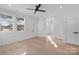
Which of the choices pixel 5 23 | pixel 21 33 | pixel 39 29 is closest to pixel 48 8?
pixel 39 29

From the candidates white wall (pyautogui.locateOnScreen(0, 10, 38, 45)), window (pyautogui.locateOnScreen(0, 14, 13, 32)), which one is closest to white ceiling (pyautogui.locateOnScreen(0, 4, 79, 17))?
white wall (pyautogui.locateOnScreen(0, 10, 38, 45))

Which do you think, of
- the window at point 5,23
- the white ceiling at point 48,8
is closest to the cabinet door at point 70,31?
the white ceiling at point 48,8

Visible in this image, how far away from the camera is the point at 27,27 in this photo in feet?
9.57

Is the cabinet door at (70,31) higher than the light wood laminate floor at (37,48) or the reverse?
higher

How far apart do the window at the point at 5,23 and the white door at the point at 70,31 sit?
1.46 m

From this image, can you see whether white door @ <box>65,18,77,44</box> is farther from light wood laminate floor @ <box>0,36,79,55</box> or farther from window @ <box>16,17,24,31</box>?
window @ <box>16,17,24,31</box>

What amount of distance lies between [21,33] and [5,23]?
1.57 feet

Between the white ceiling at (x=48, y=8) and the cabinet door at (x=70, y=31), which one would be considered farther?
the cabinet door at (x=70, y=31)

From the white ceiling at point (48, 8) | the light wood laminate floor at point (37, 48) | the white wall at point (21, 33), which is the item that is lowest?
the light wood laminate floor at point (37, 48)

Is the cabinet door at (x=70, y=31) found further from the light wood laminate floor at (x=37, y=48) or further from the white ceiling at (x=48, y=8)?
the white ceiling at (x=48, y=8)

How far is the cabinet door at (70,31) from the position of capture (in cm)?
276
